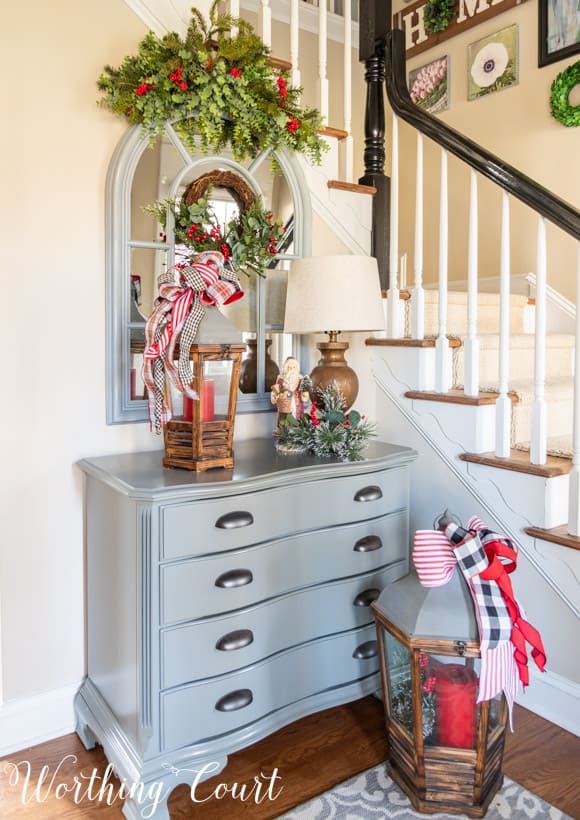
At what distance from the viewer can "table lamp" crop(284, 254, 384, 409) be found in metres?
1.94

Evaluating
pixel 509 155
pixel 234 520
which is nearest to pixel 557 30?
pixel 509 155

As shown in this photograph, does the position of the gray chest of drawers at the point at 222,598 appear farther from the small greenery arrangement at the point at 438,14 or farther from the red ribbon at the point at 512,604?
the small greenery arrangement at the point at 438,14

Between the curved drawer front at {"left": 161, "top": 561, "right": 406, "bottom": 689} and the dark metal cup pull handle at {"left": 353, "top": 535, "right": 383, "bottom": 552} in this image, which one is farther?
the dark metal cup pull handle at {"left": 353, "top": 535, "right": 383, "bottom": 552}

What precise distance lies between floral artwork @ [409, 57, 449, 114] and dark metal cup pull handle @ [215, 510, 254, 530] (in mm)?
3252

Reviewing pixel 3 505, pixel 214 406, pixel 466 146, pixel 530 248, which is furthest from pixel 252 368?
pixel 530 248

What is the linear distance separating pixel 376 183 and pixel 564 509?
4.72ft

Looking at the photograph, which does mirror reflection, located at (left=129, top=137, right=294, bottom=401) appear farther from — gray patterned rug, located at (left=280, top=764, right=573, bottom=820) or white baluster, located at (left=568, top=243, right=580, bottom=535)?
gray patterned rug, located at (left=280, top=764, right=573, bottom=820)

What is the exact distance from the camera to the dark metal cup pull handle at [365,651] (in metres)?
1.95

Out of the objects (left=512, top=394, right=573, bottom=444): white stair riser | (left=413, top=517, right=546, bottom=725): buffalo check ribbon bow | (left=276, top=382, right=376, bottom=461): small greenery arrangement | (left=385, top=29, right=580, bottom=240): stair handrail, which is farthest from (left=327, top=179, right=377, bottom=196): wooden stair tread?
(left=413, top=517, right=546, bottom=725): buffalo check ribbon bow

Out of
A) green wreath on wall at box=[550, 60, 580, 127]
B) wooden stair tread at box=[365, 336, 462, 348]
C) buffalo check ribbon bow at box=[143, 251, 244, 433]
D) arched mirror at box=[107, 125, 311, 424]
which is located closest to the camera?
buffalo check ribbon bow at box=[143, 251, 244, 433]

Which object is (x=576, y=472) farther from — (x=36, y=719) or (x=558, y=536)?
(x=36, y=719)

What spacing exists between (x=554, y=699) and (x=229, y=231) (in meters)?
1.84

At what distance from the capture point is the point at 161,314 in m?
1.70

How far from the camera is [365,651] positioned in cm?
197
